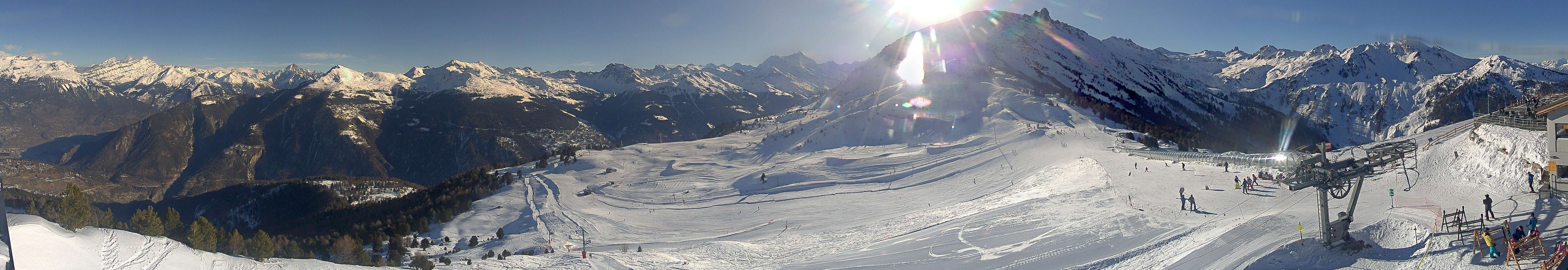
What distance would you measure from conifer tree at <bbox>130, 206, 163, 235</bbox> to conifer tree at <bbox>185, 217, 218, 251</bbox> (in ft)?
2.44

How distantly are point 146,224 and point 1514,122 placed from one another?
4468cm

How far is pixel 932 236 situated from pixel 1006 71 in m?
87.8

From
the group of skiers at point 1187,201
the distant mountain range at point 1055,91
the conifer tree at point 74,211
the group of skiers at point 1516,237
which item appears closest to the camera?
the group of skiers at point 1516,237

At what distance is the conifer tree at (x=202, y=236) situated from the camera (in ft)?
67.8

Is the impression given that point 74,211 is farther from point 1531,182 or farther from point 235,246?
point 1531,182

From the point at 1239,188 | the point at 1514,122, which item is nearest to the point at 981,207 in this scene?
the point at 1239,188

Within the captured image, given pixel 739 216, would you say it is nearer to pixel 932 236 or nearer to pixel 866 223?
pixel 866 223

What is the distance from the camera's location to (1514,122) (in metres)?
21.5

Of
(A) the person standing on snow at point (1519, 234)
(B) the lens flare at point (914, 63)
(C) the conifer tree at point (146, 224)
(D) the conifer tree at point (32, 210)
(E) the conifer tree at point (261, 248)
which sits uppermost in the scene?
(B) the lens flare at point (914, 63)

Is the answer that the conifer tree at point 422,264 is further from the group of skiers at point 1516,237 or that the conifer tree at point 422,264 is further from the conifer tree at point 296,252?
the group of skiers at point 1516,237

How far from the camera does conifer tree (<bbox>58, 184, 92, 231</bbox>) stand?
1578cm

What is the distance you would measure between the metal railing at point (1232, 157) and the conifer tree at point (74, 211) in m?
31.0

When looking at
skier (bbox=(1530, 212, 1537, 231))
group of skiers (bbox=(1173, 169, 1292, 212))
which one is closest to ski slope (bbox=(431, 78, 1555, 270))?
group of skiers (bbox=(1173, 169, 1292, 212))

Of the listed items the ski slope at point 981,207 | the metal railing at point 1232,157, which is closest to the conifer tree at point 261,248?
the ski slope at point 981,207
